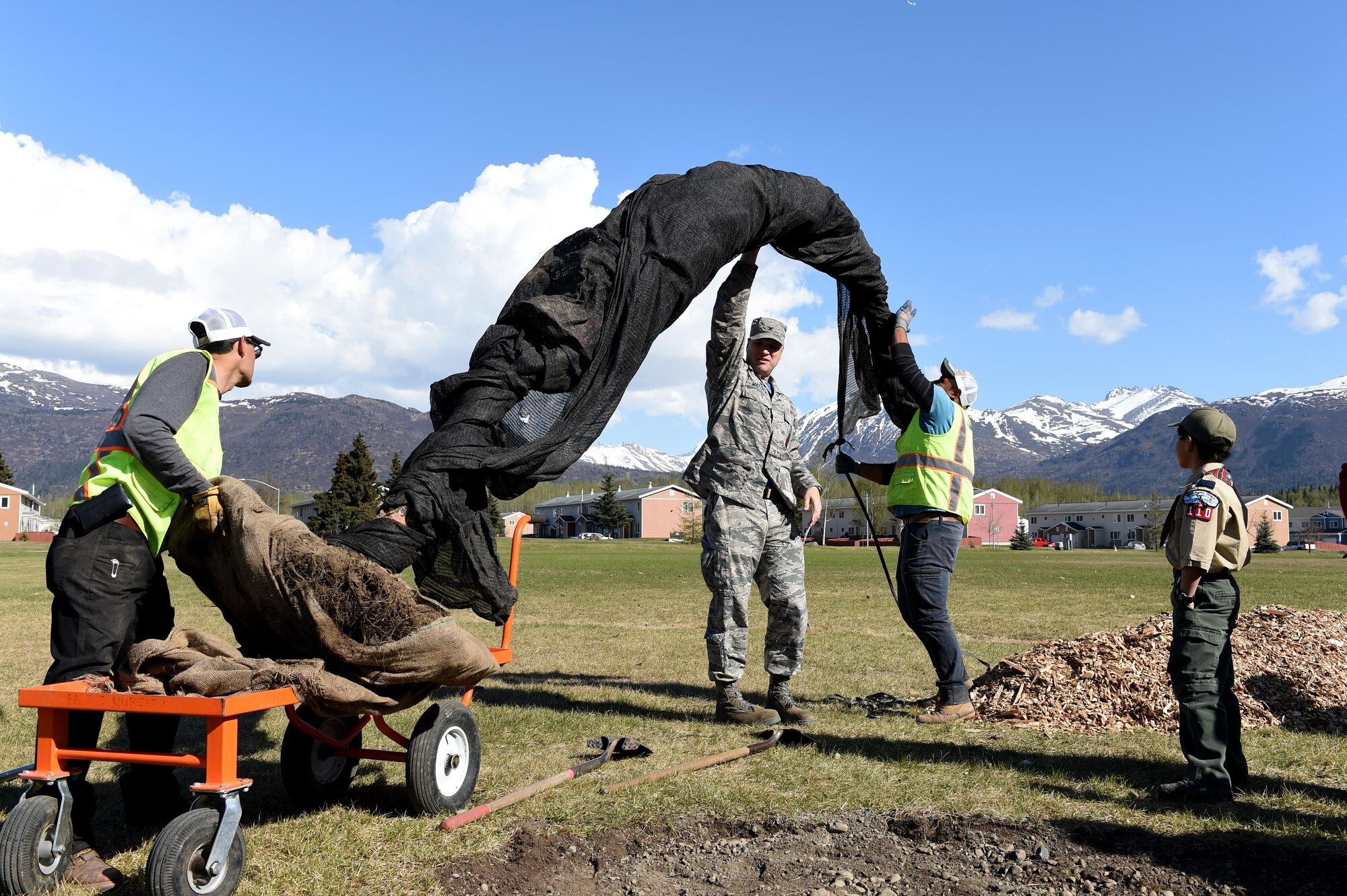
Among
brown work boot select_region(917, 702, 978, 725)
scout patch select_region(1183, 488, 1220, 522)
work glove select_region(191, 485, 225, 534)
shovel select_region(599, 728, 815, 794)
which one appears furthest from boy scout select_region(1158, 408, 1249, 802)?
work glove select_region(191, 485, 225, 534)

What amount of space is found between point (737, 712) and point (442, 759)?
2.57 metres

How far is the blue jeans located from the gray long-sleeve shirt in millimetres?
4346

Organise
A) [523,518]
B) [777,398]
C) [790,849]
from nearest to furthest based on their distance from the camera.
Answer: [790,849] < [523,518] < [777,398]

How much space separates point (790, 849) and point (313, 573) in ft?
→ 6.84

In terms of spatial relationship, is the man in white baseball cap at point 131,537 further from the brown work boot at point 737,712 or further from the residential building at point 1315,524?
the residential building at point 1315,524

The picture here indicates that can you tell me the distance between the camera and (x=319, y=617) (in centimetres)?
343

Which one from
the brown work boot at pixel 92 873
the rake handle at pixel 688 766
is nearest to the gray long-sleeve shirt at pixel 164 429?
the brown work boot at pixel 92 873

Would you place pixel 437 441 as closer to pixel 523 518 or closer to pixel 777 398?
pixel 523 518

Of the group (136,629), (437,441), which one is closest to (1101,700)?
(437,441)

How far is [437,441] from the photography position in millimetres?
3223

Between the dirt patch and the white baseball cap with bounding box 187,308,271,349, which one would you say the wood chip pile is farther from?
the white baseball cap with bounding box 187,308,271,349

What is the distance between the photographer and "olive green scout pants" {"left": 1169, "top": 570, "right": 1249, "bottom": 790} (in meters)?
4.33

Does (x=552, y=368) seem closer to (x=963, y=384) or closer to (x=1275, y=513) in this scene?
(x=963, y=384)

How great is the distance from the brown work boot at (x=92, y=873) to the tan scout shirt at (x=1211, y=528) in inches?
180
